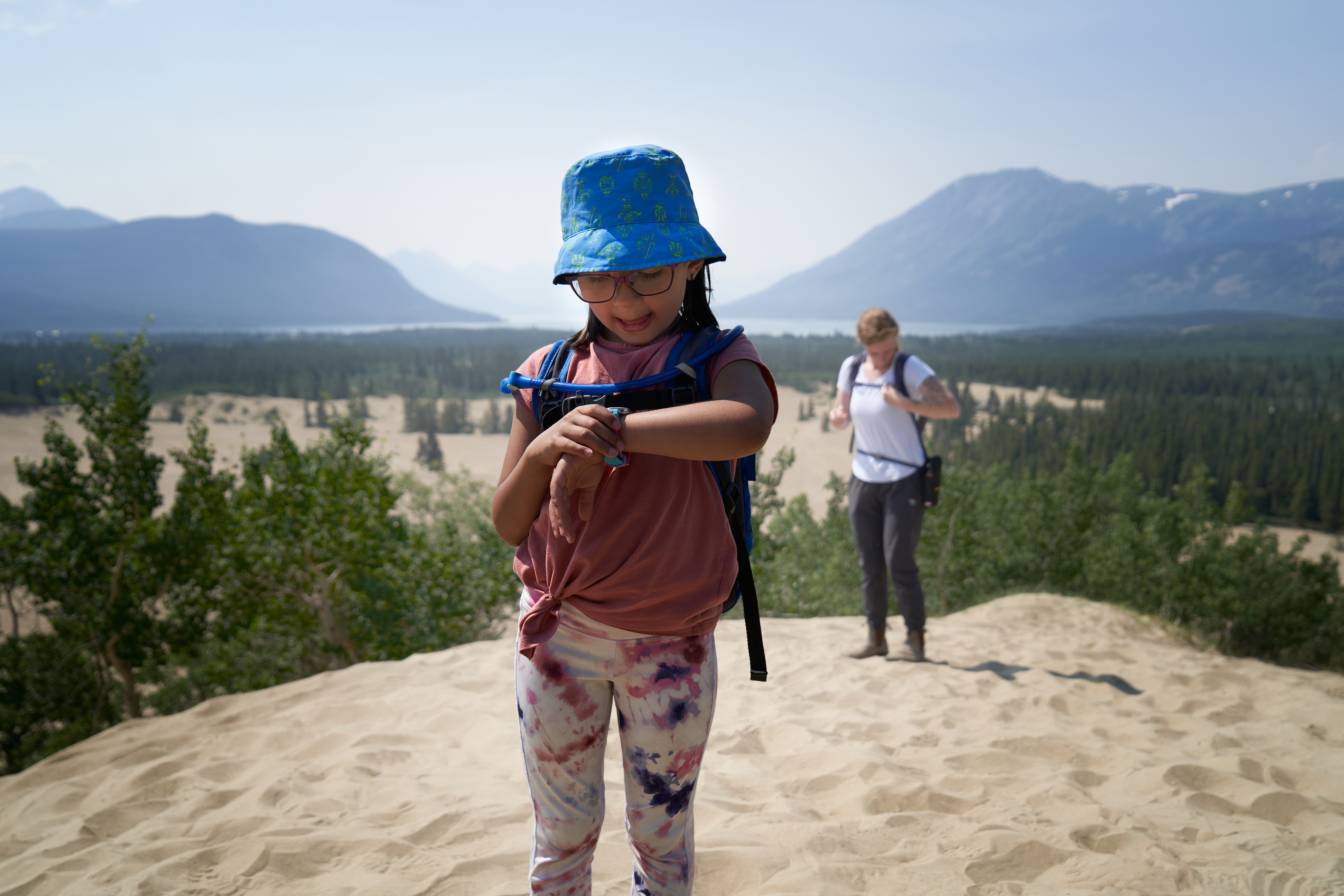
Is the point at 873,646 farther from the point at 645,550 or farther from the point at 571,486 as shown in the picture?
the point at 571,486

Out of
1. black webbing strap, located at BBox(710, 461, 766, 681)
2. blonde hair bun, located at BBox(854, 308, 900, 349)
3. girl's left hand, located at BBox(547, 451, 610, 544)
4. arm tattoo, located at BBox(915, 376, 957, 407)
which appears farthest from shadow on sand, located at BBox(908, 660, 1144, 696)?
girl's left hand, located at BBox(547, 451, 610, 544)

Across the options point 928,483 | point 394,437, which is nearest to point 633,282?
point 928,483

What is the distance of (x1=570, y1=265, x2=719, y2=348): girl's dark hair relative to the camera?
1682mm

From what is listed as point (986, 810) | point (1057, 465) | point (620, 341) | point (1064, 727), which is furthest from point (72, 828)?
point (1057, 465)

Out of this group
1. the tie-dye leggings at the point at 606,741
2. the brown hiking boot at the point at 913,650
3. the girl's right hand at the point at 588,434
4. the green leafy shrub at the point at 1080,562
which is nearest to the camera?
the girl's right hand at the point at 588,434

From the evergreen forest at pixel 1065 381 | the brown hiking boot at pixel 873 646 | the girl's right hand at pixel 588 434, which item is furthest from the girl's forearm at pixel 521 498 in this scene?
the evergreen forest at pixel 1065 381

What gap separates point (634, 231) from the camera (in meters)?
1.47

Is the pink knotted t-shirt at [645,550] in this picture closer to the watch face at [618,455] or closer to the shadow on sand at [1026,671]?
the watch face at [618,455]

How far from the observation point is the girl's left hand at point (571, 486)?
135 centimetres

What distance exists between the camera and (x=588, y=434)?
4.35 ft

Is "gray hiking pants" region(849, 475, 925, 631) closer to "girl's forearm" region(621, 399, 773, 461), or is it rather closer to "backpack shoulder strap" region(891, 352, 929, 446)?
"backpack shoulder strap" region(891, 352, 929, 446)

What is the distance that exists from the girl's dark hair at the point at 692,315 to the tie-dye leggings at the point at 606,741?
66cm

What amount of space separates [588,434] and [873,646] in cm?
458

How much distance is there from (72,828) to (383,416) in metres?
123
